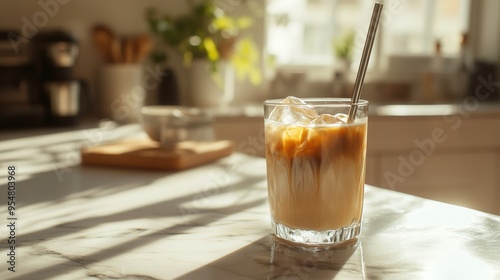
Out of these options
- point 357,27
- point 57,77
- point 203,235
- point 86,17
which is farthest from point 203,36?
point 203,235

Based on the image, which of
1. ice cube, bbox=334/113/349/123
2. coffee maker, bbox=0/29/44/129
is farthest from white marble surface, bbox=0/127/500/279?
coffee maker, bbox=0/29/44/129

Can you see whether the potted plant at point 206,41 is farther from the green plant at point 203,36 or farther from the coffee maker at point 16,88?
the coffee maker at point 16,88

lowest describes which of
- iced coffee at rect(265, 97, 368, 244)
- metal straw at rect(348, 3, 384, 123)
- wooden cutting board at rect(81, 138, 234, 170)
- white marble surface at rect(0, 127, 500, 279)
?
white marble surface at rect(0, 127, 500, 279)

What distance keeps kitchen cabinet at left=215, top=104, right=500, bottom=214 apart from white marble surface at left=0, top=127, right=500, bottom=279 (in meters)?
1.15

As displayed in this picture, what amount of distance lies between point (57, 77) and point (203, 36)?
71 centimetres

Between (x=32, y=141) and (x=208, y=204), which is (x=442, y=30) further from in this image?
(x=208, y=204)

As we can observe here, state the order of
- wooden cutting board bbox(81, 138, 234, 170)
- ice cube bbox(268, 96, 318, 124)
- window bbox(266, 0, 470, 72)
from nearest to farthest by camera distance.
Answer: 1. ice cube bbox(268, 96, 318, 124)
2. wooden cutting board bbox(81, 138, 234, 170)
3. window bbox(266, 0, 470, 72)

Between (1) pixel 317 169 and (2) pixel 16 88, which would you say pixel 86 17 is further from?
(1) pixel 317 169

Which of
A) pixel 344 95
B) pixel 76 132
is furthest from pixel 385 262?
pixel 344 95

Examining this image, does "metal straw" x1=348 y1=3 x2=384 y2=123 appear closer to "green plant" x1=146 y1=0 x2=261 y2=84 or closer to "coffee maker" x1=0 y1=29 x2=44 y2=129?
"coffee maker" x1=0 y1=29 x2=44 y2=129

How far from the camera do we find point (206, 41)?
102 inches

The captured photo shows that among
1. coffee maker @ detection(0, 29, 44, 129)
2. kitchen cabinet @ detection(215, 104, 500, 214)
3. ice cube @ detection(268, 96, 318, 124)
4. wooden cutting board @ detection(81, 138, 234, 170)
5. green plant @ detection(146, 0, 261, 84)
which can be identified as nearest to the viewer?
ice cube @ detection(268, 96, 318, 124)

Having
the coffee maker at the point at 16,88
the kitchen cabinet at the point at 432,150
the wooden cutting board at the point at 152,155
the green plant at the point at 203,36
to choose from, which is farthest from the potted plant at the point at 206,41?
the wooden cutting board at the point at 152,155

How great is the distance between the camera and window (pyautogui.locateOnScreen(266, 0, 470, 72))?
10.3 feet
